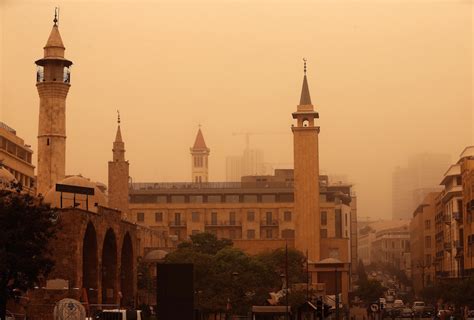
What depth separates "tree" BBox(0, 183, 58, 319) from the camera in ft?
127

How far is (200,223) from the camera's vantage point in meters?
117


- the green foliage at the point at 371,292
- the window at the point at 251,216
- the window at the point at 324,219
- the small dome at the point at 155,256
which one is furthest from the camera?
the window at the point at 251,216

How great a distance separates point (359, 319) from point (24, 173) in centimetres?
3569

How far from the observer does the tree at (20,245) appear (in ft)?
127

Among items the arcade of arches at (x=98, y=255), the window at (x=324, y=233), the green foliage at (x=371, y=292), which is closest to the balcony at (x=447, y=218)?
the green foliage at (x=371, y=292)

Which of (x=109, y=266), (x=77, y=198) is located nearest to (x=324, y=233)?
(x=109, y=266)

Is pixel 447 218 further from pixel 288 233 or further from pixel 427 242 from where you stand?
pixel 288 233

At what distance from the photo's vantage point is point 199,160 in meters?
177

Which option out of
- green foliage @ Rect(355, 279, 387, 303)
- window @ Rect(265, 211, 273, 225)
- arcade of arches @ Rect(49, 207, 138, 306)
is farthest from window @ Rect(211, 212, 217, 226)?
arcade of arches @ Rect(49, 207, 138, 306)

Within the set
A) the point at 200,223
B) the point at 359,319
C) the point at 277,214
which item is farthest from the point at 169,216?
the point at 359,319

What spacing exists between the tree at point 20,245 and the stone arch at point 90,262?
47.1ft

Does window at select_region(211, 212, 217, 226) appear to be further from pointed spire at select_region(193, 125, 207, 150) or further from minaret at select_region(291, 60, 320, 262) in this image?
pointed spire at select_region(193, 125, 207, 150)

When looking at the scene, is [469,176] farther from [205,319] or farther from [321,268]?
[321,268]

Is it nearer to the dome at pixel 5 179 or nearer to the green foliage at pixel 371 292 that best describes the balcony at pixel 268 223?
the green foliage at pixel 371 292
